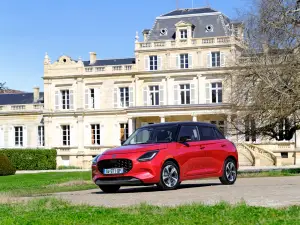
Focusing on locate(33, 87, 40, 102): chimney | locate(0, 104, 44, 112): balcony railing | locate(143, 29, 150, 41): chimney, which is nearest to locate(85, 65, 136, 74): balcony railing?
locate(143, 29, 150, 41): chimney

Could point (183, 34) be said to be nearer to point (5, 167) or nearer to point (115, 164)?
point (5, 167)

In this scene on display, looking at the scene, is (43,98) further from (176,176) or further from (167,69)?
(176,176)

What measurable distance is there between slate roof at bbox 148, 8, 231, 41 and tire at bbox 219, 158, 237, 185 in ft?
152

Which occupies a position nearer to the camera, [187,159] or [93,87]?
[187,159]

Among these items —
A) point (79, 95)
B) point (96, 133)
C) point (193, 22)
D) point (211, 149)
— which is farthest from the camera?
point (79, 95)

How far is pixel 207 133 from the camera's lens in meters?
16.9

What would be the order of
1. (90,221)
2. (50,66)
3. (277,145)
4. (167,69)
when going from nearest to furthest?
(90,221) → (277,145) → (167,69) → (50,66)

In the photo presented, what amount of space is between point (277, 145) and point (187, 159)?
43.6 meters

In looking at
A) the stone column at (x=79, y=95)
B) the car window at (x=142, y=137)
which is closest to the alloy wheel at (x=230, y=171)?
the car window at (x=142, y=137)

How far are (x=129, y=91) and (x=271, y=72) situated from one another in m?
40.2

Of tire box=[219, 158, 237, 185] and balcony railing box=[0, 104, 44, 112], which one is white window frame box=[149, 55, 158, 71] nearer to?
balcony railing box=[0, 104, 44, 112]

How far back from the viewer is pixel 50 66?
221 ft

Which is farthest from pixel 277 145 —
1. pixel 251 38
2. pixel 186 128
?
pixel 186 128

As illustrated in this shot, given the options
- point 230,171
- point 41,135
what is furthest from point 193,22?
point 230,171
